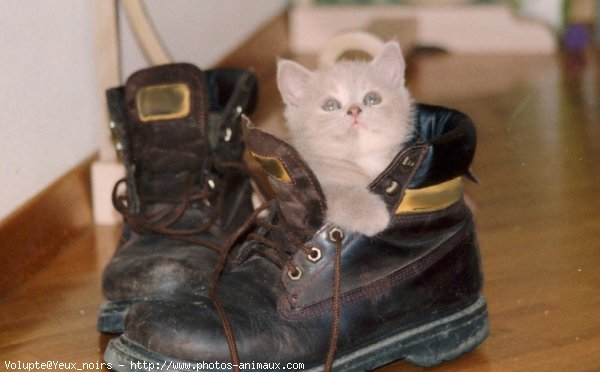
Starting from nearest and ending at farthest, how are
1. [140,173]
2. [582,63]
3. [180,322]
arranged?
[180,322]
[140,173]
[582,63]

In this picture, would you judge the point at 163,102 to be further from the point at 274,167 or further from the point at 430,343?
the point at 430,343

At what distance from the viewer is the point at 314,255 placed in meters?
1.02

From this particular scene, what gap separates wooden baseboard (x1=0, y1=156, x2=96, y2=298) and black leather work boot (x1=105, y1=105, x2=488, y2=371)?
1.35ft

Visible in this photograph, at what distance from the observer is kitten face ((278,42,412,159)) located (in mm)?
1174

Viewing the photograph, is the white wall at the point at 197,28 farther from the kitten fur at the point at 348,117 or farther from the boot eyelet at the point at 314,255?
the boot eyelet at the point at 314,255

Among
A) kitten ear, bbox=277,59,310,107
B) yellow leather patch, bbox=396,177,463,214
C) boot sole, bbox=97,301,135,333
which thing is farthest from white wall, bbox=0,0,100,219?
yellow leather patch, bbox=396,177,463,214

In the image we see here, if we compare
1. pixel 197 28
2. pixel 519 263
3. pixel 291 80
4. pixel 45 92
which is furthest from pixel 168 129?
pixel 197 28

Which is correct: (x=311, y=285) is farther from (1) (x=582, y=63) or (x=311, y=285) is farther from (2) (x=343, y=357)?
(1) (x=582, y=63)

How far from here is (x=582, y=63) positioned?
10.8ft

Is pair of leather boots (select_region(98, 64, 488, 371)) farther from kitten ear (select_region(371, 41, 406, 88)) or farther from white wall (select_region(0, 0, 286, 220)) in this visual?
white wall (select_region(0, 0, 286, 220))

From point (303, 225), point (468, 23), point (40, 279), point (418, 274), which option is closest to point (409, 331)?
point (418, 274)

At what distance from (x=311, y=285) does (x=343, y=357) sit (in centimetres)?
9

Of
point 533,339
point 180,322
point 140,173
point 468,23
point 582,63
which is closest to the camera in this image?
point 180,322

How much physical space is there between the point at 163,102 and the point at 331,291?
0.47 metres
